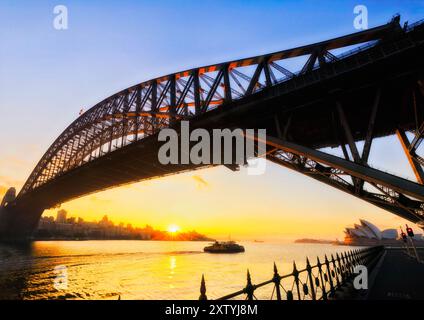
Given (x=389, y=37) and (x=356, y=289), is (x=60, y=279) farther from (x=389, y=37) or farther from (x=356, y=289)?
(x=389, y=37)

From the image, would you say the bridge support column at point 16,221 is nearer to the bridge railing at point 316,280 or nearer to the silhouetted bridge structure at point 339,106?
the silhouetted bridge structure at point 339,106

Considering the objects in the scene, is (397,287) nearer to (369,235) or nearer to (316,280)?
(316,280)

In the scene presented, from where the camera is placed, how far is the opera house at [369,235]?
111 m

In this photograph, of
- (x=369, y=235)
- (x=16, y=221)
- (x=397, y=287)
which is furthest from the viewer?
(x=369, y=235)

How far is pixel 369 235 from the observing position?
115m

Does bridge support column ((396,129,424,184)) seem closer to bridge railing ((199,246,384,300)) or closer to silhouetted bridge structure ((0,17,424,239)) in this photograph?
silhouetted bridge structure ((0,17,424,239))

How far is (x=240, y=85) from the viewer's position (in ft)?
65.2

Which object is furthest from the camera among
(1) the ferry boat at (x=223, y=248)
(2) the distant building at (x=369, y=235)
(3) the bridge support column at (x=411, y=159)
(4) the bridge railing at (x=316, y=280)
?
(2) the distant building at (x=369, y=235)

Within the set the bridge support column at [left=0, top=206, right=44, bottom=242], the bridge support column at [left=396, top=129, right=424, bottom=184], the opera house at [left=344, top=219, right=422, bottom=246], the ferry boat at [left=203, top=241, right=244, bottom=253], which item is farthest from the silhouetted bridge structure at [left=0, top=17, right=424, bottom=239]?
the opera house at [left=344, top=219, right=422, bottom=246]

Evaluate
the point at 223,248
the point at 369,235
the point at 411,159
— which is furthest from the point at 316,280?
the point at 369,235

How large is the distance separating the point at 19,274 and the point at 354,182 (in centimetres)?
3233

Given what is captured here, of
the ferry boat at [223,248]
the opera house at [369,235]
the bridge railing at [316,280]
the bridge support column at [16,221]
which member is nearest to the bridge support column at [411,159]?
the bridge railing at [316,280]

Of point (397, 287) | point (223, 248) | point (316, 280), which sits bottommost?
point (223, 248)
